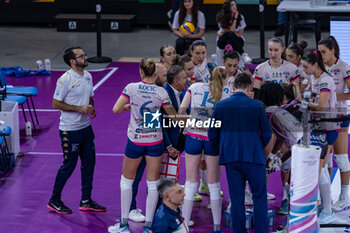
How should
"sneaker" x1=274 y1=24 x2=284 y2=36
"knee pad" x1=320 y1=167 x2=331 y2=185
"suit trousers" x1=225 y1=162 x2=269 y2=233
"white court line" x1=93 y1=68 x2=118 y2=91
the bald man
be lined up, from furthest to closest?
"sneaker" x1=274 y1=24 x2=284 y2=36, "white court line" x1=93 y1=68 x2=118 y2=91, the bald man, "knee pad" x1=320 y1=167 x2=331 y2=185, "suit trousers" x1=225 y1=162 x2=269 y2=233

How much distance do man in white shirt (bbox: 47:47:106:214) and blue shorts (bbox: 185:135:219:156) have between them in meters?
1.30

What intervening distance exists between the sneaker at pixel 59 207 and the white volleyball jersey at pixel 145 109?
1.39 meters

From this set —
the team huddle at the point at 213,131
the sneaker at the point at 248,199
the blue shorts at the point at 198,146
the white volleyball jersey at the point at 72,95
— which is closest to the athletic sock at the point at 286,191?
the team huddle at the point at 213,131

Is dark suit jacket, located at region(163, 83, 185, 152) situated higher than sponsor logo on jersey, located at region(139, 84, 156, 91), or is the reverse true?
sponsor logo on jersey, located at region(139, 84, 156, 91)

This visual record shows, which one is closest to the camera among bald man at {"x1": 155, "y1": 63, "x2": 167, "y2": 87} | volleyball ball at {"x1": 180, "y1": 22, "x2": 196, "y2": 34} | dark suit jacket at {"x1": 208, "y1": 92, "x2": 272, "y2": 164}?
dark suit jacket at {"x1": 208, "y1": 92, "x2": 272, "y2": 164}

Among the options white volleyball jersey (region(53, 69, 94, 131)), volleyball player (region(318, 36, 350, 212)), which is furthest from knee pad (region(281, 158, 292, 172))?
white volleyball jersey (region(53, 69, 94, 131))

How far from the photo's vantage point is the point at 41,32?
63.2 ft

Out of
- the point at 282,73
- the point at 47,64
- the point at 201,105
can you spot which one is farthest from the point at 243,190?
the point at 47,64

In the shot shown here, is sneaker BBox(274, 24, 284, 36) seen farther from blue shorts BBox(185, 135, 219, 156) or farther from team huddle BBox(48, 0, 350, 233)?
blue shorts BBox(185, 135, 219, 156)

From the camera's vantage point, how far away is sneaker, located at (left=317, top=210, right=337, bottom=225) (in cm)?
710

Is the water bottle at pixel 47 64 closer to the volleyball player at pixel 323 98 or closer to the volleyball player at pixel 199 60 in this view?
the volleyball player at pixel 199 60

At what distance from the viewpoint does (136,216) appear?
7.23m

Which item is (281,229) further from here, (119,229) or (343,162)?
(119,229)

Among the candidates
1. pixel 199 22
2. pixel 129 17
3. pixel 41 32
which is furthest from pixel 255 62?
pixel 41 32
